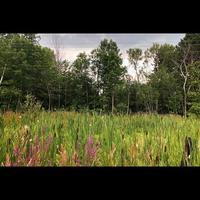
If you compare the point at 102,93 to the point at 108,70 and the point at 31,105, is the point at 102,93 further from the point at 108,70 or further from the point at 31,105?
the point at 31,105

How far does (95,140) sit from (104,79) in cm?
96

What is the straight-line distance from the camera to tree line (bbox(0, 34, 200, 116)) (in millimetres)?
2969

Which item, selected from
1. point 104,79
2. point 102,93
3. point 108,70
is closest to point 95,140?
point 102,93

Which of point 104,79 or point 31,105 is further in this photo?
point 104,79

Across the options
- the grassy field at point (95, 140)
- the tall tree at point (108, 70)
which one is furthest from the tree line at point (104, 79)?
the grassy field at point (95, 140)

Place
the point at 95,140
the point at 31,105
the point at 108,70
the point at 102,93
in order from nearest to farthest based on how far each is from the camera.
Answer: the point at 95,140 → the point at 31,105 → the point at 102,93 → the point at 108,70

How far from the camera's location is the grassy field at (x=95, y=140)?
2014 millimetres

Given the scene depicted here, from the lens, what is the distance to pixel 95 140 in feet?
7.98

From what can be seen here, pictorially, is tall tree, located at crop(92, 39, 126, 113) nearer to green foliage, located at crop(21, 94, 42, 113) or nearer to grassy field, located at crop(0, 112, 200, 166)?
grassy field, located at crop(0, 112, 200, 166)

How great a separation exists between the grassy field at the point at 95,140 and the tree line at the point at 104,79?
0.12 metres

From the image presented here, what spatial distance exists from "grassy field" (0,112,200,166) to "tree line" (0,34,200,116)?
0.40 feet

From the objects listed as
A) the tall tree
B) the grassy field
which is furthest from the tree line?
the grassy field

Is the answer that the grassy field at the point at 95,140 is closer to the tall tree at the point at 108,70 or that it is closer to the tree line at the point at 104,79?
the tree line at the point at 104,79
